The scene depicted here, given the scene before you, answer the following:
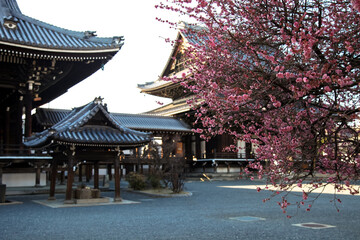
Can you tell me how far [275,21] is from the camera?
3795 mm

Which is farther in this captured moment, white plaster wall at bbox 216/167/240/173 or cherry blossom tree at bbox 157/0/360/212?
white plaster wall at bbox 216/167/240/173

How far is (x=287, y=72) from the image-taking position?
318 centimetres

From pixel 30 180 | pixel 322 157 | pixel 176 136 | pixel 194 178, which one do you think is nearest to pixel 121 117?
pixel 176 136

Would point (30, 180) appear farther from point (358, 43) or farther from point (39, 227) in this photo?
point (358, 43)

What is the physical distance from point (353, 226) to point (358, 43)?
6196mm

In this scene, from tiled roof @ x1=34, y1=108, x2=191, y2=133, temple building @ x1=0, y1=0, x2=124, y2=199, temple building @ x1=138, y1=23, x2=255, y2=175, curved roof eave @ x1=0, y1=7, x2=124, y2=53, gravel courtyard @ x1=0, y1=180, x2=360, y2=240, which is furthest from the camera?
temple building @ x1=138, y1=23, x2=255, y2=175

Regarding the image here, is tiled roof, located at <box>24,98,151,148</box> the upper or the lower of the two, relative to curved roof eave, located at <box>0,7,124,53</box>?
Result: lower

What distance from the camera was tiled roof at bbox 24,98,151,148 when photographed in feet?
42.5

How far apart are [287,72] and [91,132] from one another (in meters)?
11.6

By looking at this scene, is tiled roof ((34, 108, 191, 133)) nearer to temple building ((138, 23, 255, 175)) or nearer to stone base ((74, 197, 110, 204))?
temple building ((138, 23, 255, 175))

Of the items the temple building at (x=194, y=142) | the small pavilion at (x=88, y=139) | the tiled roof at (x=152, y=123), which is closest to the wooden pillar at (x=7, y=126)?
the small pavilion at (x=88, y=139)

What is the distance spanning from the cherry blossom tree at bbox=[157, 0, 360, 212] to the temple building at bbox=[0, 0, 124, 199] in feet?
40.3

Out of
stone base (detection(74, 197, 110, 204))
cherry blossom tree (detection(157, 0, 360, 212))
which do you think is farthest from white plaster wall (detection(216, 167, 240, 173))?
cherry blossom tree (detection(157, 0, 360, 212))

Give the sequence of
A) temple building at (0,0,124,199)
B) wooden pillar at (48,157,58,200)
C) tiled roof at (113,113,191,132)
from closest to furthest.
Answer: wooden pillar at (48,157,58,200) → temple building at (0,0,124,199) → tiled roof at (113,113,191,132)
